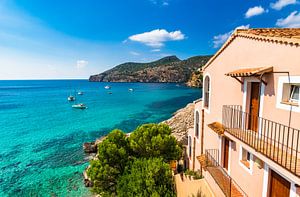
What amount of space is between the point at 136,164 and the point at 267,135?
10.6 metres

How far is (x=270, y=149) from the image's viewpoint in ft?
23.1

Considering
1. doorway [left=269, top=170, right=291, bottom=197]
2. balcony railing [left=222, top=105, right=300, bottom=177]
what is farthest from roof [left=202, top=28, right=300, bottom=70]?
doorway [left=269, top=170, right=291, bottom=197]

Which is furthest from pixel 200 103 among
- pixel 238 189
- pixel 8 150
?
pixel 8 150

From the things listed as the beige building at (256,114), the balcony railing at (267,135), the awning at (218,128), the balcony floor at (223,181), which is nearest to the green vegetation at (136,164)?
the beige building at (256,114)

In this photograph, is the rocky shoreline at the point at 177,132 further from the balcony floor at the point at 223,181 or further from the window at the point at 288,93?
the window at the point at 288,93

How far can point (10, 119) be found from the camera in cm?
5647

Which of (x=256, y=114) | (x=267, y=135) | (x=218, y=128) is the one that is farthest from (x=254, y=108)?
(x=218, y=128)

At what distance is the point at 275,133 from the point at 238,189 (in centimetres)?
467

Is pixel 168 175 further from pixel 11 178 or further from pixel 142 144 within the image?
pixel 11 178

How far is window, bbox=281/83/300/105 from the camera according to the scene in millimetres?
6801

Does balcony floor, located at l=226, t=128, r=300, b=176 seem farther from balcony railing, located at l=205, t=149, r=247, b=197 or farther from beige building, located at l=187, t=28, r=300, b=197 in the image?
balcony railing, located at l=205, t=149, r=247, b=197

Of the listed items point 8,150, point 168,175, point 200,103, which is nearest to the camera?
point 168,175

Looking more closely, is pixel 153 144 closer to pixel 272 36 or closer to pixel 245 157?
pixel 245 157

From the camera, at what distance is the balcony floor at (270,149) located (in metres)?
6.04
